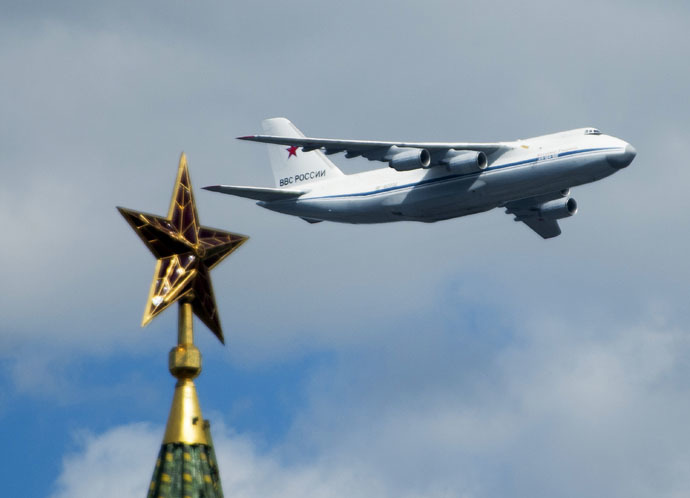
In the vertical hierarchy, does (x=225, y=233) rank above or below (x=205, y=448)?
above

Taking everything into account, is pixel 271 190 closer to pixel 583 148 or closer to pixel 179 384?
pixel 583 148

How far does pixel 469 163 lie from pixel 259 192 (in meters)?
11.5

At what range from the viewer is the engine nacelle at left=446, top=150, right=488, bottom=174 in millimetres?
62031

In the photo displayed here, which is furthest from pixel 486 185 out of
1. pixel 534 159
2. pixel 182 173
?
pixel 182 173

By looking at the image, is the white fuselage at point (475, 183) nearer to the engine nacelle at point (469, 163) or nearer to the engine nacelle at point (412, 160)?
the engine nacelle at point (469, 163)

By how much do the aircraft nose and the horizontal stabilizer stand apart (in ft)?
54.7

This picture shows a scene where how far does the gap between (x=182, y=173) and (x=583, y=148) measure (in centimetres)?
3186

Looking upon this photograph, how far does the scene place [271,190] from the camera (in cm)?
6856

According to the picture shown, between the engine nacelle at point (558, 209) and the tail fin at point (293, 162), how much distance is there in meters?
10.8

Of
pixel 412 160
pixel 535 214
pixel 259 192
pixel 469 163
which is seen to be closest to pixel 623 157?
pixel 469 163

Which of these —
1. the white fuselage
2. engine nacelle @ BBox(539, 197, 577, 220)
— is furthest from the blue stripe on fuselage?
engine nacelle @ BBox(539, 197, 577, 220)

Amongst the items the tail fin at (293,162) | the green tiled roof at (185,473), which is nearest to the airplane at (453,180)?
the tail fin at (293,162)

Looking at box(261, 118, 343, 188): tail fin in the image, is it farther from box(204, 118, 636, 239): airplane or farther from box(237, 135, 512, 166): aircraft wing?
box(237, 135, 512, 166): aircraft wing

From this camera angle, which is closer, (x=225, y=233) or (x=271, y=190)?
(x=225, y=233)
